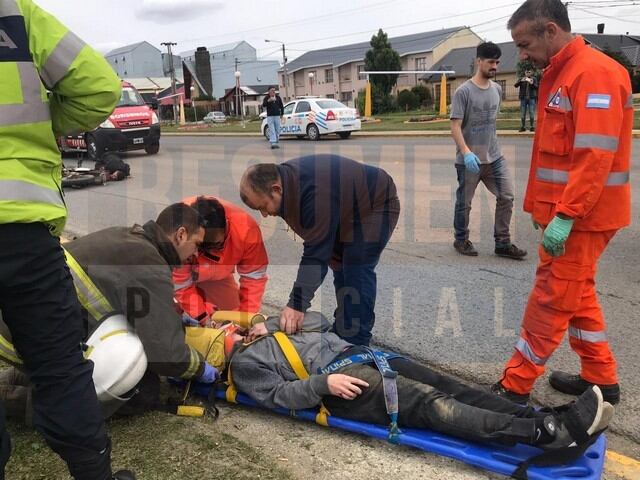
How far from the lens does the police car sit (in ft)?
66.9

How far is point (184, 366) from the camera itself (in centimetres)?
277

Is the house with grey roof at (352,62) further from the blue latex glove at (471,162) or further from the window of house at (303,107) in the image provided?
the blue latex glove at (471,162)

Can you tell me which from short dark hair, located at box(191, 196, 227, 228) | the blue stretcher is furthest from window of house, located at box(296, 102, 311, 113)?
the blue stretcher

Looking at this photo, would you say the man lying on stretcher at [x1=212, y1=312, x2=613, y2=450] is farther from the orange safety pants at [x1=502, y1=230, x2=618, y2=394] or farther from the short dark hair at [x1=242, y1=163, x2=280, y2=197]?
the short dark hair at [x1=242, y1=163, x2=280, y2=197]

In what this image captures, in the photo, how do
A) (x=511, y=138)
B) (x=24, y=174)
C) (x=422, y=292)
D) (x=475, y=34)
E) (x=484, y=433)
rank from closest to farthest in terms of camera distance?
(x=24, y=174), (x=484, y=433), (x=422, y=292), (x=511, y=138), (x=475, y=34)

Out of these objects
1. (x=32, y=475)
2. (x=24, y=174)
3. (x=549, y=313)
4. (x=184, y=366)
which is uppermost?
(x=24, y=174)

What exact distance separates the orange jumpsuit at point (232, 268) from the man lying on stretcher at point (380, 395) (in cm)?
59

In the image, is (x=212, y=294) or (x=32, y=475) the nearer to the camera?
(x=32, y=475)

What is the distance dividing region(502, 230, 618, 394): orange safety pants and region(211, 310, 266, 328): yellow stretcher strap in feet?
4.51

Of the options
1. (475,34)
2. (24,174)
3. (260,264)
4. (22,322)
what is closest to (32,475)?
(22,322)

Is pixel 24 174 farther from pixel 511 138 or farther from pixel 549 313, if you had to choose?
pixel 511 138

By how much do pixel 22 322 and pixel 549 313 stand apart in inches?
86.7

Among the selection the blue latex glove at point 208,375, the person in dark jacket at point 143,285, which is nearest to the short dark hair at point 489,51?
the person in dark jacket at point 143,285

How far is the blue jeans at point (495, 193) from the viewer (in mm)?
5426
